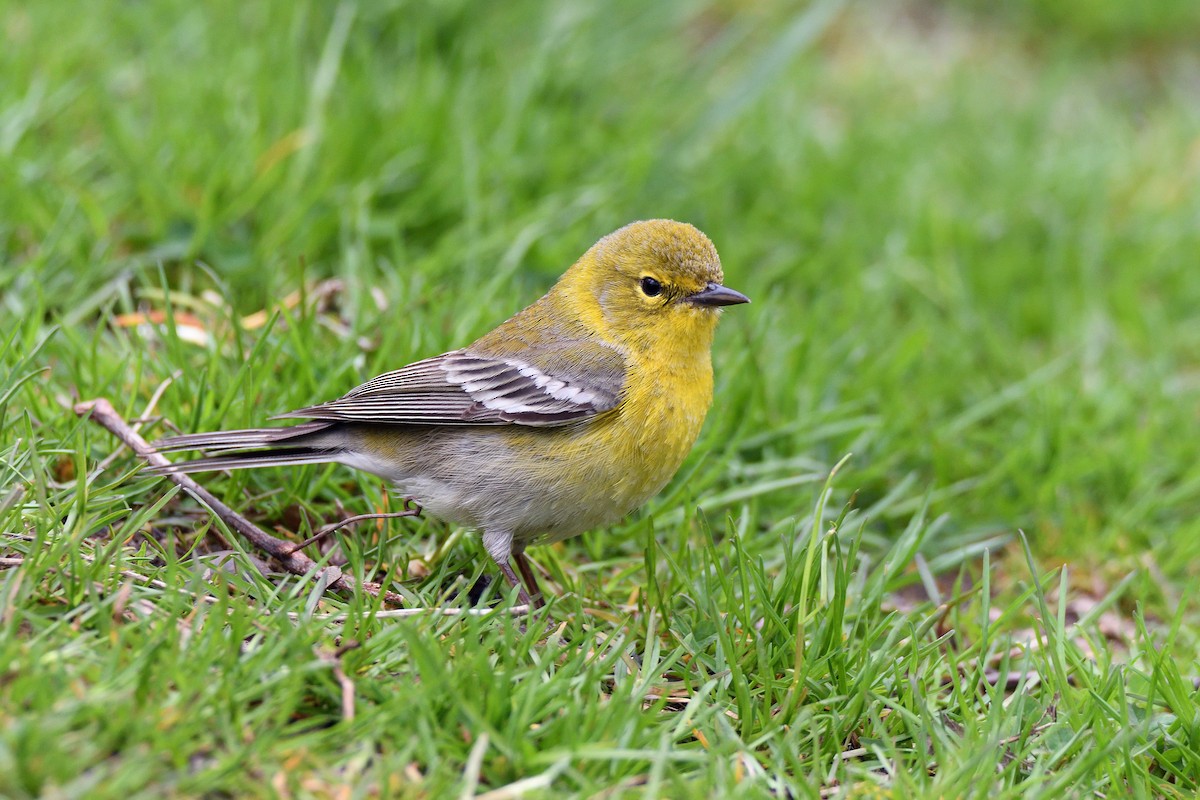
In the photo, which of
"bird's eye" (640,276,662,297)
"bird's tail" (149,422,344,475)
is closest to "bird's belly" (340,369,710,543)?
"bird's tail" (149,422,344,475)

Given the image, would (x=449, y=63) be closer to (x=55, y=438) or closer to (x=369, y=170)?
(x=369, y=170)

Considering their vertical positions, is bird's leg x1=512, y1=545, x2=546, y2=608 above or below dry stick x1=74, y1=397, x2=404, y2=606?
below

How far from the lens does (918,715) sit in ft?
11.9

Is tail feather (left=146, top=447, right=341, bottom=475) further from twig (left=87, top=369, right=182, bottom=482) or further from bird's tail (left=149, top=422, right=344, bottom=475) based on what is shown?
twig (left=87, top=369, right=182, bottom=482)

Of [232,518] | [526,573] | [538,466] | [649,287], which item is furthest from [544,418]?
[232,518]

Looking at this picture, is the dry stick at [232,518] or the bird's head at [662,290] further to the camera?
the bird's head at [662,290]

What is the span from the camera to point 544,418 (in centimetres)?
415

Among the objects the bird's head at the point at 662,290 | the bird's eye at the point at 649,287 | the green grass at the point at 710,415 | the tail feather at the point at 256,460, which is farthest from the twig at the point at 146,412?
the bird's eye at the point at 649,287

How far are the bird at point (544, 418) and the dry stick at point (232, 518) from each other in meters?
0.08

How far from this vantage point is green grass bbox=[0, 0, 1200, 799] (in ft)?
10.3

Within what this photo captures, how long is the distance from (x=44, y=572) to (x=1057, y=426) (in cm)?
440

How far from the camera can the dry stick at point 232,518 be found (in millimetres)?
3828

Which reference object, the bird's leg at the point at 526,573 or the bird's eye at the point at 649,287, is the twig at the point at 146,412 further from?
the bird's eye at the point at 649,287

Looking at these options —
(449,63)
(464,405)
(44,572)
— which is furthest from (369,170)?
(44,572)
